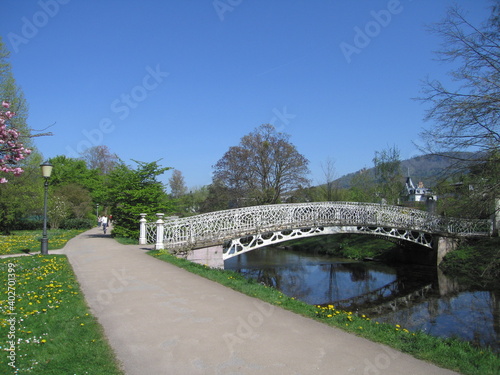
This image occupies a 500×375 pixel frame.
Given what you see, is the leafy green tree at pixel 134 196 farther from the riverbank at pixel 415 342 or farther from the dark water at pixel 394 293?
the riverbank at pixel 415 342

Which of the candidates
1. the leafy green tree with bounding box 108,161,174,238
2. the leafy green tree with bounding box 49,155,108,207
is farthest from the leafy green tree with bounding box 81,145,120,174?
the leafy green tree with bounding box 108,161,174,238

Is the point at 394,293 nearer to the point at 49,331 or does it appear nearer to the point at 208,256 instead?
the point at 208,256

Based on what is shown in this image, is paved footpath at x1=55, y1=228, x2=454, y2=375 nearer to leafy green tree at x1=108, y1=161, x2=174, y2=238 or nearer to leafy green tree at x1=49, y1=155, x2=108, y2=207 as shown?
leafy green tree at x1=108, y1=161, x2=174, y2=238

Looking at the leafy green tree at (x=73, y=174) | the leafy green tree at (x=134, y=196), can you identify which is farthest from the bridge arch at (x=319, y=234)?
the leafy green tree at (x=73, y=174)

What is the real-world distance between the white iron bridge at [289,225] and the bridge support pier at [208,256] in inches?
8.1

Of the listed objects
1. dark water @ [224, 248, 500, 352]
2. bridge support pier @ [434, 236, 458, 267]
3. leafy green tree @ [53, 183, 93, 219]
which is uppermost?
leafy green tree @ [53, 183, 93, 219]

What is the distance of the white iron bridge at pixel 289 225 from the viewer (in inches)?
574

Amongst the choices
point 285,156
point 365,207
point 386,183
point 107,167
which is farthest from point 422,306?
point 107,167

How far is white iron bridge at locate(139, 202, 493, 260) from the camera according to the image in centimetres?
1457

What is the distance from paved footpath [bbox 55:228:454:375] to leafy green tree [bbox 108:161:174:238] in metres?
12.2

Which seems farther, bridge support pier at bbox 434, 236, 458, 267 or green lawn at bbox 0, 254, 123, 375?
bridge support pier at bbox 434, 236, 458, 267

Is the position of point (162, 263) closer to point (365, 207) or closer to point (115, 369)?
point (115, 369)

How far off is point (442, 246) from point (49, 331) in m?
22.9

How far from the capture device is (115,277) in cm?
905
